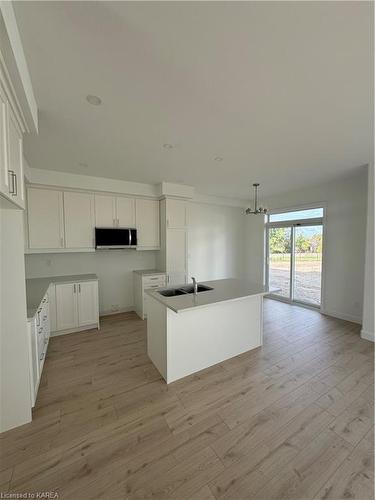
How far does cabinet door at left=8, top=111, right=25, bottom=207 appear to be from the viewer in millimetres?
1458

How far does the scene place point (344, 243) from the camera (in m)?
3.98

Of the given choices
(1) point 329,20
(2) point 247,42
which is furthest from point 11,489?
(1) point 329,20

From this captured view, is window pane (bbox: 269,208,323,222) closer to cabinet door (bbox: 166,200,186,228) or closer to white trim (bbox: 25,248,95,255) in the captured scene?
cabinet door (bbox: 166,200,186,228)

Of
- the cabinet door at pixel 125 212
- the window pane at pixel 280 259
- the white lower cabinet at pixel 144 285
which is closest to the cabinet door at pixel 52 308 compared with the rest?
the white lower cabinet at pixel 144 285

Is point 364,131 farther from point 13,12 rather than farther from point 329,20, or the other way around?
point 13,12

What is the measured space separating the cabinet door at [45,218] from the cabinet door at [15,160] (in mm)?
2021

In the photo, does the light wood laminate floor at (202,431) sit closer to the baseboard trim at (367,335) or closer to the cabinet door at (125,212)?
the baseboard trim at (367,335)

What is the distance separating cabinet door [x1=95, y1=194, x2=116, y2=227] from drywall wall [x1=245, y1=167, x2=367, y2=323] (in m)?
4.31

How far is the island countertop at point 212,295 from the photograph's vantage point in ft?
6.85

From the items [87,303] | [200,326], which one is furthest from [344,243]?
[87,303]

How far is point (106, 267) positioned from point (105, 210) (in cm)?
123

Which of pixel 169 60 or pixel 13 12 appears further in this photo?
pixel 169 60

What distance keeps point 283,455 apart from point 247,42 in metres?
2.82

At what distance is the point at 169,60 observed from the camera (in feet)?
4.51
